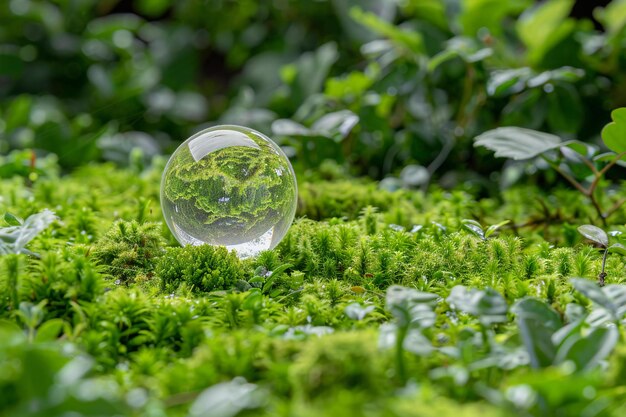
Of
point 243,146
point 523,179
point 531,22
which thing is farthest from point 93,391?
point 531,22

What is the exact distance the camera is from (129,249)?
152 centimetres

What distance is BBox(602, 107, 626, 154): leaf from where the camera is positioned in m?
1.50

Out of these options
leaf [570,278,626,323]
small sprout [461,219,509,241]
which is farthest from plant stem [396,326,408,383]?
small sprout [461,219,509,241]

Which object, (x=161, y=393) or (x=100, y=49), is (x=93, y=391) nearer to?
(x=161, y=393)

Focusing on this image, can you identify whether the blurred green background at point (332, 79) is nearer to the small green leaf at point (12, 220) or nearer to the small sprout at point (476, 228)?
the small sprout at point (476, 228)

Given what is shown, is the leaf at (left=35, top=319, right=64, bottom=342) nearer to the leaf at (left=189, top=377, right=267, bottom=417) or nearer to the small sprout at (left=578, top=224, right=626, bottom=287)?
the leaf at (left=189, top=377, right=267, bottom=417)

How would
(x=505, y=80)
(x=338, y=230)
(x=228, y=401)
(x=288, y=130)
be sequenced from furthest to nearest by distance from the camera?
1. (x=288, y=130)
2. (x=505, y=80)
3. (x=338, y=230)
4. (x=228, y=401)

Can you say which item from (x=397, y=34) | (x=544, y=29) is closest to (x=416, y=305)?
(x=397, y=34)

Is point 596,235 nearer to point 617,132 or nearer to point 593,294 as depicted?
point 617,132

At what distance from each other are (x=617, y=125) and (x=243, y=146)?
0.84 meters

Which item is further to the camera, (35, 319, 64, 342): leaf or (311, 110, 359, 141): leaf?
(311, 110, 359, 141): leaf

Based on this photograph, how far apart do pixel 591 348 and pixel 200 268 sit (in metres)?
0.79

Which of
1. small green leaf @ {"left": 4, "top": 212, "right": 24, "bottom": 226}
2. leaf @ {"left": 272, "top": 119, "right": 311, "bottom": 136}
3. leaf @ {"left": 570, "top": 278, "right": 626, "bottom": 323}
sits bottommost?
leaf @ {"left": 570, "top": 278, "right": 626, "bottom": 323}

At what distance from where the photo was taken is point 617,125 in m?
1.52
